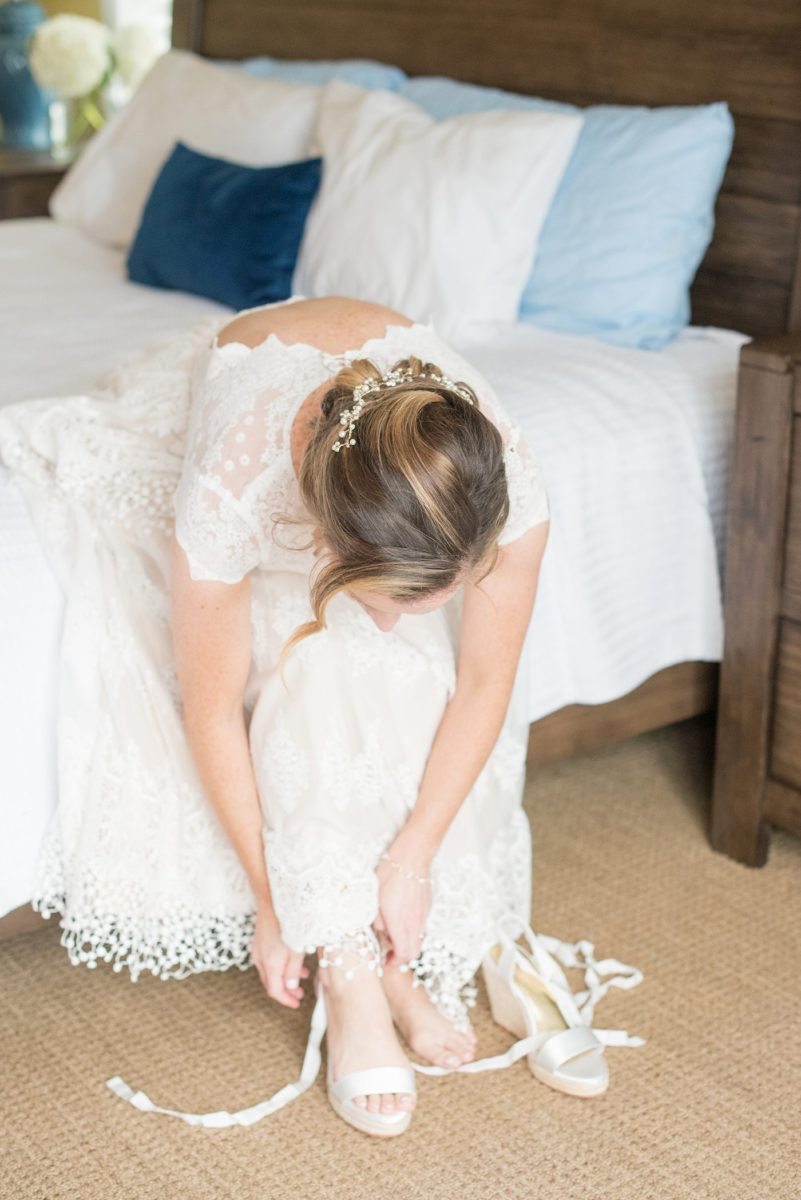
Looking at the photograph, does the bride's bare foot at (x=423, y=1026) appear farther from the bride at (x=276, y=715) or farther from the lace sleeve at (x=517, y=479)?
the lace sleeve at (x=517, y=479)

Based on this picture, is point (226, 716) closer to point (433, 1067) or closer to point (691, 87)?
→ point (433, 1067)

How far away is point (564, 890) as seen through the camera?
1.93 m

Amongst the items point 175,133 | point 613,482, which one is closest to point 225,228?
point 175,133

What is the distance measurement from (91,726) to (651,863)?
0.82 metres

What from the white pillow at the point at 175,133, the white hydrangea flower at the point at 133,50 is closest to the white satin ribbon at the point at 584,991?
the white pillow at the point at 175,133

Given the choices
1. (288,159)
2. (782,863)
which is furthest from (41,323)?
(782,863)

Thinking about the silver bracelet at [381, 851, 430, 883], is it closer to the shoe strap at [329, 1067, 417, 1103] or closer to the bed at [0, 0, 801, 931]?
the shoe strap at [329, 1067, 417, 1103]

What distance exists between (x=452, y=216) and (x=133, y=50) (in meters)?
1.89

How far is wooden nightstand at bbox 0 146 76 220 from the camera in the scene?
341 cm

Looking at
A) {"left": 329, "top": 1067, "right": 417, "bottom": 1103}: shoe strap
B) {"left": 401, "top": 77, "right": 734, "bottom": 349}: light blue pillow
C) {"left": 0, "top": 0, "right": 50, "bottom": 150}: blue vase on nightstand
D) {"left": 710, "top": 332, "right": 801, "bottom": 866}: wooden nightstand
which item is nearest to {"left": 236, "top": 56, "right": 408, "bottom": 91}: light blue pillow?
{"left": 401, "top": 77, "right": 734, "bottom": 349}: light blue pillow

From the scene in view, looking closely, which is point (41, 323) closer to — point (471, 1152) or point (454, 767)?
point (454, 767)

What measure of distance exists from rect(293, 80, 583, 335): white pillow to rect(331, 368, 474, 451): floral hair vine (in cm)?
86

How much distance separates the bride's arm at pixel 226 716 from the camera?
4.83 ft

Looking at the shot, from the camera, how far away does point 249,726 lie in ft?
5.33
